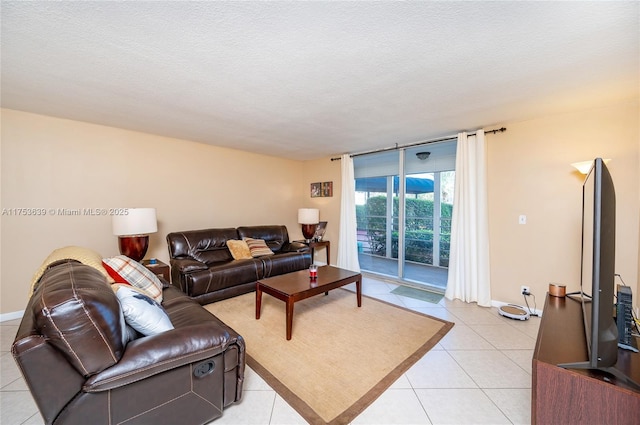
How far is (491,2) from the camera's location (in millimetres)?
1316

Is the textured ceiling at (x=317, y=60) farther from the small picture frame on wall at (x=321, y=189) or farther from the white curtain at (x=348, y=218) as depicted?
the small picture frame on wall at (x=321, y=189)

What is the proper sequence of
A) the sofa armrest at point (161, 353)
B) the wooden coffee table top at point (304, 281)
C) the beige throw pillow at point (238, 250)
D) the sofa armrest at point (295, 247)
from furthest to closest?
the sofa armrest at point (295, 247)
the beige throw pillow at point (238, 250)
the wooden coffee table top at point (304, 281)
the sofa armrest at point (161, 353)

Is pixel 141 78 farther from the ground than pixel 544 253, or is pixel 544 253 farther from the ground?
pixel 141 78

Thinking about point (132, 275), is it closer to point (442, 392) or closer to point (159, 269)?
point (159, 269)

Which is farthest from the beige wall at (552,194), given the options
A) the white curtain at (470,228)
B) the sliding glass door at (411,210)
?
the sliding glass door at (411,210)

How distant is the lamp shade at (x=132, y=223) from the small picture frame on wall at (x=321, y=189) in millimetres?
3247

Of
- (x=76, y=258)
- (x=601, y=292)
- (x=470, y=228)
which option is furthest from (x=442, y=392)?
(x=76, y=258)

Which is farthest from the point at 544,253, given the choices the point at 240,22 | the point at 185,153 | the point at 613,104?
the point at 185,153

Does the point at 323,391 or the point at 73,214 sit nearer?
the point at 323,391

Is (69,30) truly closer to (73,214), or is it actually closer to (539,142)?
(73,214)

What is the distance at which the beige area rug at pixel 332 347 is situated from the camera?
Result: 1.73 metres

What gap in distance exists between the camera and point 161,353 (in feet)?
4.23

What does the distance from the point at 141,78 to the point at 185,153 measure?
2194 mm

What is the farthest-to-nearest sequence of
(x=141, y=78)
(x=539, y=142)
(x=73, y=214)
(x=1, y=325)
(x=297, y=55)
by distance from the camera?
(x=73, y=214), (x=539, y=142), (x=1, y=325), (x=141, y=78), (x=297, y=55)
